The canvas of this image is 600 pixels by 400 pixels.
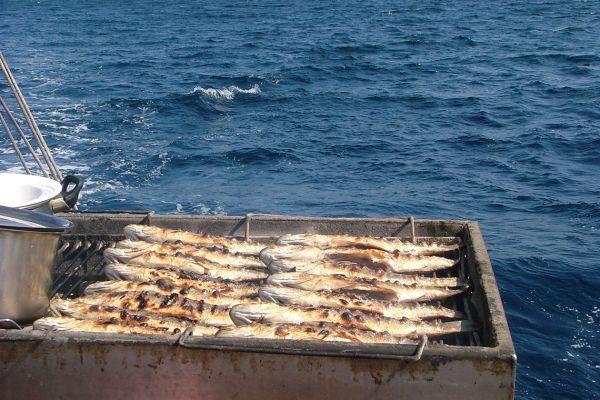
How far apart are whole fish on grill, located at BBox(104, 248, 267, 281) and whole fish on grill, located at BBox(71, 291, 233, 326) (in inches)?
26.9

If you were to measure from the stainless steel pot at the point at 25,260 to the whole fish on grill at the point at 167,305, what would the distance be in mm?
385

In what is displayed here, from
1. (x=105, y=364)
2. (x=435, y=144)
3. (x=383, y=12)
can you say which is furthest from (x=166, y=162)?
(x=383, y=12)

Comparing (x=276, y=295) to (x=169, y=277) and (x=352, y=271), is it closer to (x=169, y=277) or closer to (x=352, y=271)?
(x=352, y=271)

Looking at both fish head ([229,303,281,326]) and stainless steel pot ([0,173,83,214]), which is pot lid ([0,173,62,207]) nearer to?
stainless steel pot ([0,173,83,214])

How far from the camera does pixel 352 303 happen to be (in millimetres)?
5934

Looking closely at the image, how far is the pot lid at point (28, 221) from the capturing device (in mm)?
5629

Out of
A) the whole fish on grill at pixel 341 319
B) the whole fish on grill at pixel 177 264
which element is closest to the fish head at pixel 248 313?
the whole fish on grill at pixel 341 319

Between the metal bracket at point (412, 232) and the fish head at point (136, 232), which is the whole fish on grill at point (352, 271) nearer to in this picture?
A: the metal bracket at point (412, 232)

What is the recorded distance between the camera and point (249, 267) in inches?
268

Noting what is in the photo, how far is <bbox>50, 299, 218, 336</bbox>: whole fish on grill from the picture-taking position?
18.2 ft

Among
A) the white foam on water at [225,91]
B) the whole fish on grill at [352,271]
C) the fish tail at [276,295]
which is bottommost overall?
the white foam on water at [225,91]

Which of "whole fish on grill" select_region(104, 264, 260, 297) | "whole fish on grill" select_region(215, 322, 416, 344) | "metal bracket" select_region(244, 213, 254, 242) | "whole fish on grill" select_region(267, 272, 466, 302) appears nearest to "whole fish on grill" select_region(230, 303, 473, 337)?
"whole fish on grill" select_region(215, 322, 416, 344)

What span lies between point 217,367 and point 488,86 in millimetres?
26620

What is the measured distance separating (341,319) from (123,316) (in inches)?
66.5
